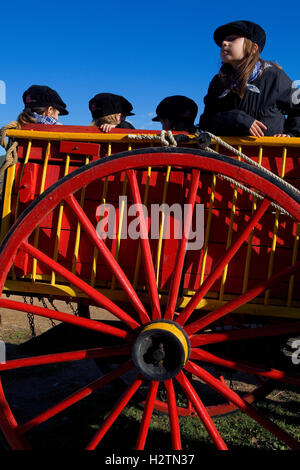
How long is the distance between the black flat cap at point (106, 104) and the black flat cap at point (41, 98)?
38 cm

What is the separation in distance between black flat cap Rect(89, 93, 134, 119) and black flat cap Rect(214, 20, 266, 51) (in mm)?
1399

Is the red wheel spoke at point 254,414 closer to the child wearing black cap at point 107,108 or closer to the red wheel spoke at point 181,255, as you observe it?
the red wheel spoke at point 181,255

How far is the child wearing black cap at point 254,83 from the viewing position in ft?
8.15

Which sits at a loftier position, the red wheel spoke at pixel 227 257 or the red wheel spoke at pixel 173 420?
the red wheel spoke at pixel 227 257

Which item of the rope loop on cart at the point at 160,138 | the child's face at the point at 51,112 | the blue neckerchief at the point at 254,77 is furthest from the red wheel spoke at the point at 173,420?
the child's face at the point at 51,112

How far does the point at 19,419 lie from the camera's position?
2984mm

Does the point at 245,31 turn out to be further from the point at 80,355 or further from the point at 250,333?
the point at 80,355

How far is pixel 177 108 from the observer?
3.29m

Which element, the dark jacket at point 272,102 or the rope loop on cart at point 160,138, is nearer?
the rope loop on cart at point 160,138

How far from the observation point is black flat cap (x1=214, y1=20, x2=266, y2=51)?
8.27 feet

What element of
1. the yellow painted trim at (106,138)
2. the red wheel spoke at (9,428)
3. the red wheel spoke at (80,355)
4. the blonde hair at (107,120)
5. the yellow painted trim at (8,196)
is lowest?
the red wheel spoke at (9,428)

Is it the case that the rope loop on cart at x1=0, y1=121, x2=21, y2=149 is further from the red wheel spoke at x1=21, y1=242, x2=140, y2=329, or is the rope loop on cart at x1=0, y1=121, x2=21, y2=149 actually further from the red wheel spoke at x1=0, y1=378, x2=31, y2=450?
the red wheel spoke at x1=0, y1=378, x2=31, y2=450

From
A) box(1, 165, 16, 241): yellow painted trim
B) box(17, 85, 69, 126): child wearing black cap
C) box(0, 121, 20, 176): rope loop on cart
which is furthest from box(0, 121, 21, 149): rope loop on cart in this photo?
box(17, 85, 69, 126): child wearing black cap

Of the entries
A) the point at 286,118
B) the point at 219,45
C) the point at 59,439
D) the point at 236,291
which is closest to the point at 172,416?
the point at 236,291
